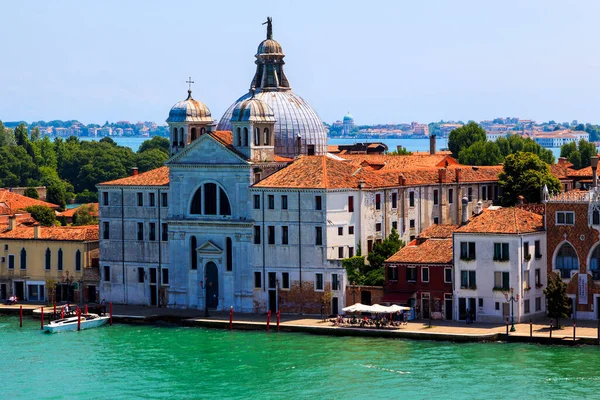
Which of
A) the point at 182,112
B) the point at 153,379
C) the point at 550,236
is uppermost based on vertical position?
the point at 182,112

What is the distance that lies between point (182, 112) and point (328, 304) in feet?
44.8

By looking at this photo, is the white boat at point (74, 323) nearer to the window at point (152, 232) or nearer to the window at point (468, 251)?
the window at point (152, 232)

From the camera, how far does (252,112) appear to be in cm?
7650

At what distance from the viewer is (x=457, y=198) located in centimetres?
8494

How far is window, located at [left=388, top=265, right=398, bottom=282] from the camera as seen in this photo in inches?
2813

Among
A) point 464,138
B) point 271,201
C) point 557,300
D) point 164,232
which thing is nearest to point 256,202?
point 271,201

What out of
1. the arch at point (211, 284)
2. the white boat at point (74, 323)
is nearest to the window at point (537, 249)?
the arch at point (211, 284)

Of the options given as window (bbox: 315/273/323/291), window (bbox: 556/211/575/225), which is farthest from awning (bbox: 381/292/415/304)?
window (bbox: 556/211/575/225)

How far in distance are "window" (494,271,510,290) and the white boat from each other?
1794 centimetres

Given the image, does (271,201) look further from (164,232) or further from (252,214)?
(164,232)

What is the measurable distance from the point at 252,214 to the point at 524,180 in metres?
18.6

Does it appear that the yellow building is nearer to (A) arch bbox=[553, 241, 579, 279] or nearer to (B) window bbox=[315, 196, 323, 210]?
(B) window bbox=[315, 196, 323, 210]

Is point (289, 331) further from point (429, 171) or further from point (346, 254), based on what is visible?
point (429, 171)

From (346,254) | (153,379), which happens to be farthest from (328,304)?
(153,379)
